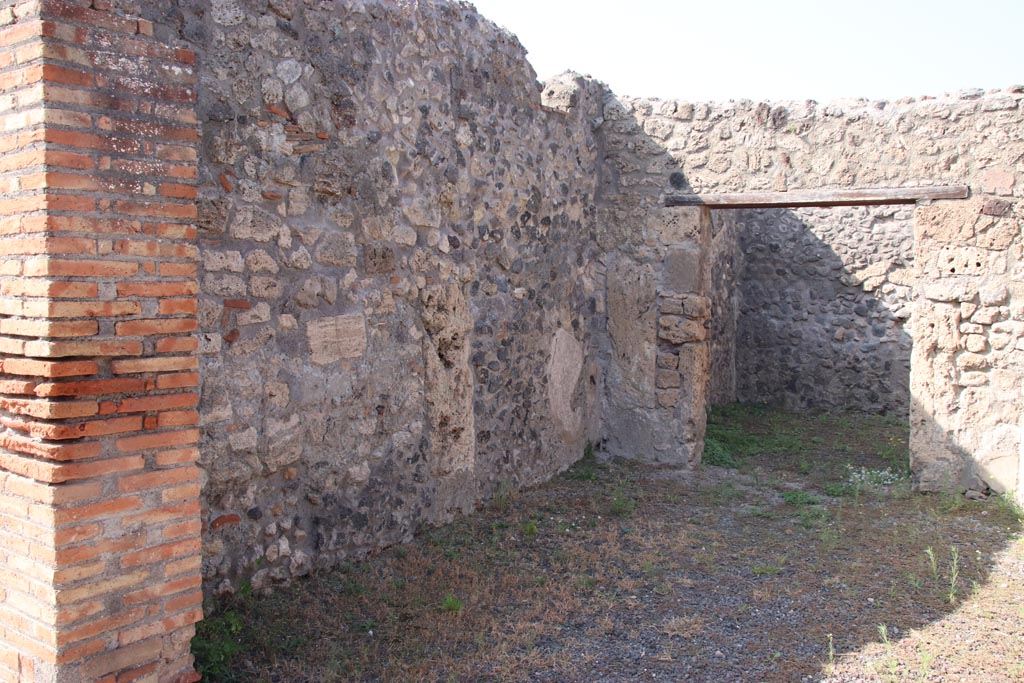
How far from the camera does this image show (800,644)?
12.4 ft

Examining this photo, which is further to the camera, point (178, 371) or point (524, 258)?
point (524, 258)

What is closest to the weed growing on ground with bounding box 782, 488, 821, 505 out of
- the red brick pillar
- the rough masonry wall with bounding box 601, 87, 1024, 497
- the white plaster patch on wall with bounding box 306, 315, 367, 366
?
the rough masonry wall with bounding box 601, 87, 1024, 497

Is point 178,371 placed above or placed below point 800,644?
above

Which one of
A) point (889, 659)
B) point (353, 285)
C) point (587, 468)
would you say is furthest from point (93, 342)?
point (587, 468)

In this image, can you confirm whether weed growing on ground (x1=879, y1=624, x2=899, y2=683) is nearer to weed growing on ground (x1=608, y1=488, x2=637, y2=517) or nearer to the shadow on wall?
weed growing on ground (x1=608, y1=488, x2=637, y2=517)

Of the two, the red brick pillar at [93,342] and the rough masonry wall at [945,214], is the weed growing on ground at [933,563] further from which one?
A: the red brick pillar at [93,342]

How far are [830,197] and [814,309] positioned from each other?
394cm

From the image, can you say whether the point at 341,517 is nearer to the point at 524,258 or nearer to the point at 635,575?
the point at 635,575

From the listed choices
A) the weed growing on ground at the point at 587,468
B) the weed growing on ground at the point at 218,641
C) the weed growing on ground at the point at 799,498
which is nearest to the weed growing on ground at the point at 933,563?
the weed growing on ground at the point at 799,498

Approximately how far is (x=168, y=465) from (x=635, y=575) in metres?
2.68

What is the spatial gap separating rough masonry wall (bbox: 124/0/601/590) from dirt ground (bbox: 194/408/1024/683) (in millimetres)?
371

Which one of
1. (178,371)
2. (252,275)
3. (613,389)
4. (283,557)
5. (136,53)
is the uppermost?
(136,53)

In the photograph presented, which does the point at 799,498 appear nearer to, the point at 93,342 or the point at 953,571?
the point at 953,571

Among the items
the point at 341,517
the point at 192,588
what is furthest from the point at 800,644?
the point at 192,588
